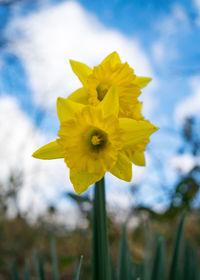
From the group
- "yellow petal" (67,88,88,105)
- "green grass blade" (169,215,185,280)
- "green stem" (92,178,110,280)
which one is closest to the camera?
"green stem" (92,178,110,280)

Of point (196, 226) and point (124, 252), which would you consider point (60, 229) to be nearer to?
point (196, 226)

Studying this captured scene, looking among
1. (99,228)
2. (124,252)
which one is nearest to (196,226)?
(124,252)

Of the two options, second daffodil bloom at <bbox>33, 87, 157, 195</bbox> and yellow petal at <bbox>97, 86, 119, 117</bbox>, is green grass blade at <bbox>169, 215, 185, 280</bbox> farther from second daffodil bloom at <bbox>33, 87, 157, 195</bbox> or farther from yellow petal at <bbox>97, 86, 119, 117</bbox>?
yellow petal at <bbox>97, 86, 119, 117</bbox>

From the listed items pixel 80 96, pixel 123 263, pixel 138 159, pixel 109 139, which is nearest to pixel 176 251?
pixel 123 263

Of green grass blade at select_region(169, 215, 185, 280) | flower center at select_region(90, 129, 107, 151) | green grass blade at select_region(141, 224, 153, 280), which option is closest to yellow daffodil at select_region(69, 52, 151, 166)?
flower center at select_region(90, 129, 107, 151)

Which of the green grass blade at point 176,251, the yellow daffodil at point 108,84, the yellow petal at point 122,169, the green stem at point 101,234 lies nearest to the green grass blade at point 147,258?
the green grass blade at point 176,251

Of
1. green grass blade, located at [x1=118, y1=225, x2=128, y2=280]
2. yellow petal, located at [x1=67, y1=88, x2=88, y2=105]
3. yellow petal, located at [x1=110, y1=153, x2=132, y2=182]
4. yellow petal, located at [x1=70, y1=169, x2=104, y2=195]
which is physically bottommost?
green grass blade, located at [x1=118, y1=225, x2=128, y2=280]
